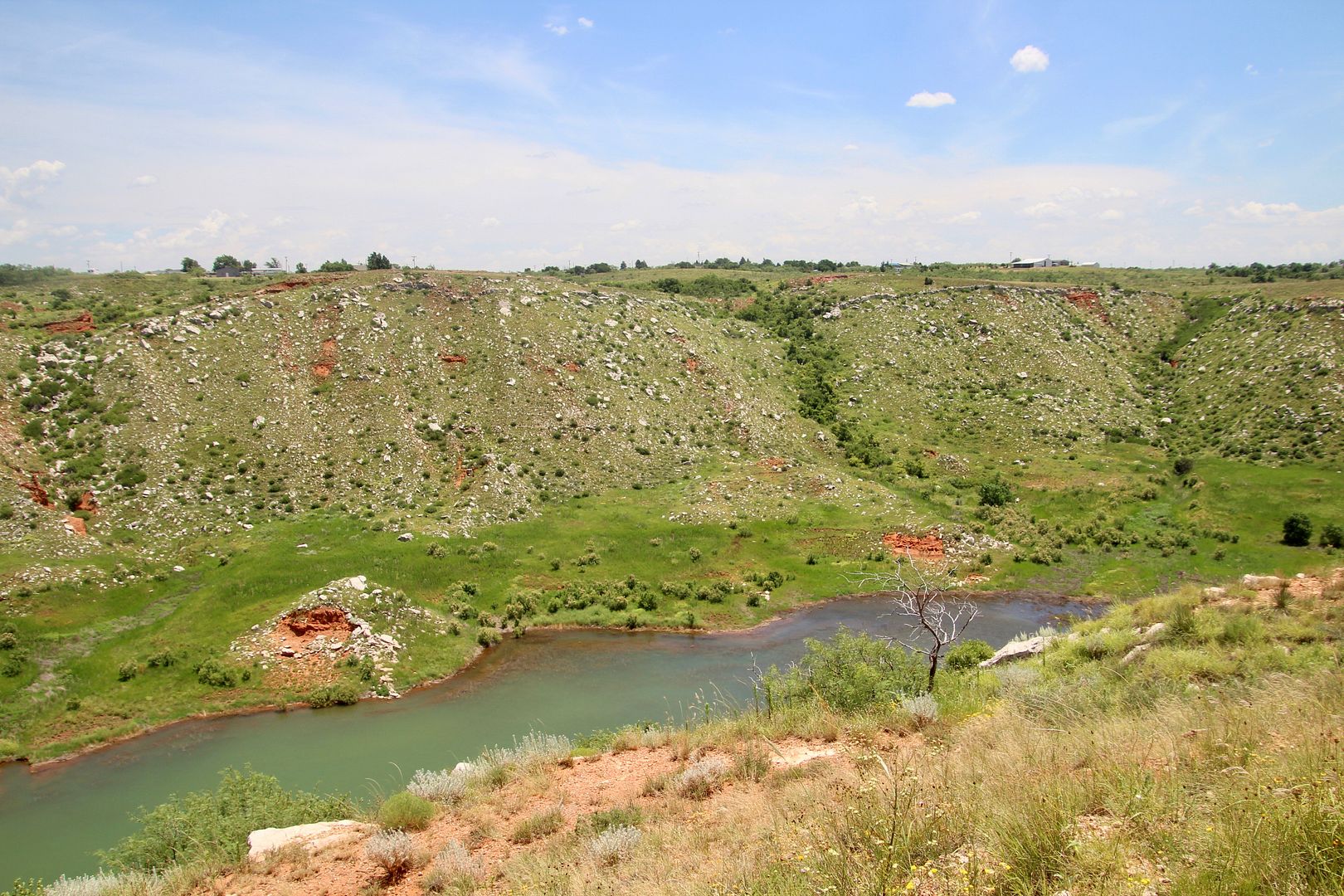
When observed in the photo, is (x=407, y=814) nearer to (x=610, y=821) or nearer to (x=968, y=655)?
(x=610, y=821)

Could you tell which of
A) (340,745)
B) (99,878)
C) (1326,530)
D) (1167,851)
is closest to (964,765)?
(1167,851)

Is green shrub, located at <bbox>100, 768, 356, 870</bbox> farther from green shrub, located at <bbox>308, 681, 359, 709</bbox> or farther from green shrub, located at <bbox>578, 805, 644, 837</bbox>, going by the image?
green shrub, located at <bbox>308, 681, 359, 709</bbox>

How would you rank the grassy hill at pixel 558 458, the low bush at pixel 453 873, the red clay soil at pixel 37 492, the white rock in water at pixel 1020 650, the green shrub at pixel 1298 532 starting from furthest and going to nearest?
the green shrub at pixel 1298 532 < the red clay soil at pixel 37 492 < the grassy hill at pixel 558 458 < the white rock in water at pixel 1020 650 < the low bush at pixel 453 873

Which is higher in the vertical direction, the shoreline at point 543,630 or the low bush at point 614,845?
the low bush at point 614,845

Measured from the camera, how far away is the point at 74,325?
1720 inches

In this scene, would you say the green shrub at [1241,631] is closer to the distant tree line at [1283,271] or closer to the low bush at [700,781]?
the low bush at [700,781]

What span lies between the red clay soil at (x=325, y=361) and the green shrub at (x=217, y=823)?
35600 millimetres

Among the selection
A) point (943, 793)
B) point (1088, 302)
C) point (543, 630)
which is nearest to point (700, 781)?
point (943, 793)

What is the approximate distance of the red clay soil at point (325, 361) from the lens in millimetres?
45188

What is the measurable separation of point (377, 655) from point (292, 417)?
69.5ft

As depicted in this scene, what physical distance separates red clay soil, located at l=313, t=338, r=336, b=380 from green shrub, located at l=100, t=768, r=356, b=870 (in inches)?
1402

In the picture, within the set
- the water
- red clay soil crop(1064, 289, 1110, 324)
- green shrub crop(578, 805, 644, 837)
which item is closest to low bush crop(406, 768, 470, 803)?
green shrub crop(578, 805, 644, 837)

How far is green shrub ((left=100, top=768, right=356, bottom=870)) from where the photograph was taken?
445 inches

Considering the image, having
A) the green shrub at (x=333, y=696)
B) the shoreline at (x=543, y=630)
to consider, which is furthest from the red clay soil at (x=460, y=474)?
the green shrub at (x=333, y=696)
